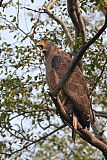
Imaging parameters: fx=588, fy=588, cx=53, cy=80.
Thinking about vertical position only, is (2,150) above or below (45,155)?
above

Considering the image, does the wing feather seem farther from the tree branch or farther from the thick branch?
the thick branch

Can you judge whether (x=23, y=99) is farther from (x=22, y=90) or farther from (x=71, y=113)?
(x=71, y=113)

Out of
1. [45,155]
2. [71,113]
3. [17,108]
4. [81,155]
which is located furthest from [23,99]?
[45,155]

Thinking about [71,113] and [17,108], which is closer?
[71,113]

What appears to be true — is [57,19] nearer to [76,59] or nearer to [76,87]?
[76,87]

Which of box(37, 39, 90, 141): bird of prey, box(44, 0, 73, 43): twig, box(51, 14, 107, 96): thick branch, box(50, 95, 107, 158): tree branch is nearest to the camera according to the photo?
box(51, 14, 107, 96): thick branch

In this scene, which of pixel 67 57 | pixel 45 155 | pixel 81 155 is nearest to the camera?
pixel 67 57

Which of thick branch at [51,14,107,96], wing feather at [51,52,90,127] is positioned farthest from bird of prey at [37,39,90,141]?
thick branch at [51,14,107,96]

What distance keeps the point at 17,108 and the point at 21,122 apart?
281 millimetres

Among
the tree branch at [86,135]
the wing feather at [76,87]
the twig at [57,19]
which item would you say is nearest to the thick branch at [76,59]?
the tree branch at [86,135]

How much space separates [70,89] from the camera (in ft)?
24.1

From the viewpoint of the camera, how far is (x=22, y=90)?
9.30m

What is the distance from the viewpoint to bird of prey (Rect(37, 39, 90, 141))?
23.1 ft

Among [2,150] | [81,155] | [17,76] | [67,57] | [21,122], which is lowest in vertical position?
[81,155]
